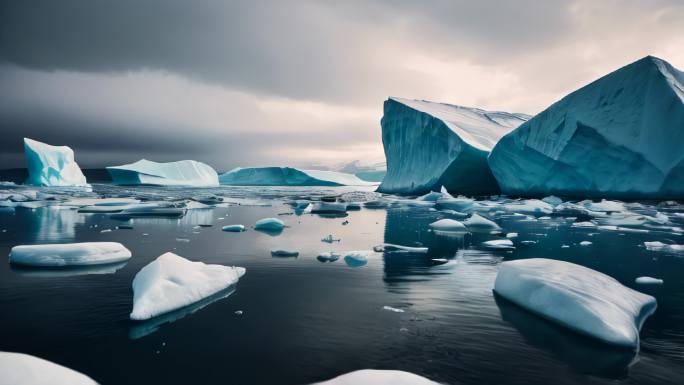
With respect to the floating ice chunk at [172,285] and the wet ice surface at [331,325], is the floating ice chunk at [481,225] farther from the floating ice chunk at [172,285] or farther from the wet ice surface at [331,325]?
the floating ice chunk at [172,285]

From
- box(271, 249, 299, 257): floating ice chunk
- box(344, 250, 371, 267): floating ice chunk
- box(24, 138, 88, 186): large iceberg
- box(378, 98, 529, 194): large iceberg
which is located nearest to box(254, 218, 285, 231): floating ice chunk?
box(271, 249, 299, 257): floating ice chunk

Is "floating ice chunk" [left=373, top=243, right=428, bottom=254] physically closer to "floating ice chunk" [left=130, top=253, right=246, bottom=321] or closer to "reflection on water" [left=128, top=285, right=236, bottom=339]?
"floating ice chunk" [left=130, top=253, right=246, bottom=321]

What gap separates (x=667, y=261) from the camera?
6070 mm

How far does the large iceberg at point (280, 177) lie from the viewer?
6028cm

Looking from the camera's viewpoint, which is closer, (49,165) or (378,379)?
(378,379)

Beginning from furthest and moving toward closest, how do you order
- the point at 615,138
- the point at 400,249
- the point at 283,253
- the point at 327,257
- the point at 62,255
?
the point at 615,138 → the point at 400,249 → the point at 283,253 → the point at 327,257 → the point at 62,255

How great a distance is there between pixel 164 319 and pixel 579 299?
141 inches

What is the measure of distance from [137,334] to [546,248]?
7304 mm

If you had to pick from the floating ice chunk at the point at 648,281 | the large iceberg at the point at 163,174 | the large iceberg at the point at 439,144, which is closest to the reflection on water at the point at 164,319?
the floating ice chunk at the point at 648,281

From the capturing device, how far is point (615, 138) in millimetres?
16203

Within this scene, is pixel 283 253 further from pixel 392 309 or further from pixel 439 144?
pixel 439 144

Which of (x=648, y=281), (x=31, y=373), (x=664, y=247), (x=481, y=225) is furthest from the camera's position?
(x=481, y=225)

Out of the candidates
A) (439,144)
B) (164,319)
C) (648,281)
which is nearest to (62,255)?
(164,319)

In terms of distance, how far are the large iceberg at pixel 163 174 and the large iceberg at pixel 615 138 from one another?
42.2 meters
